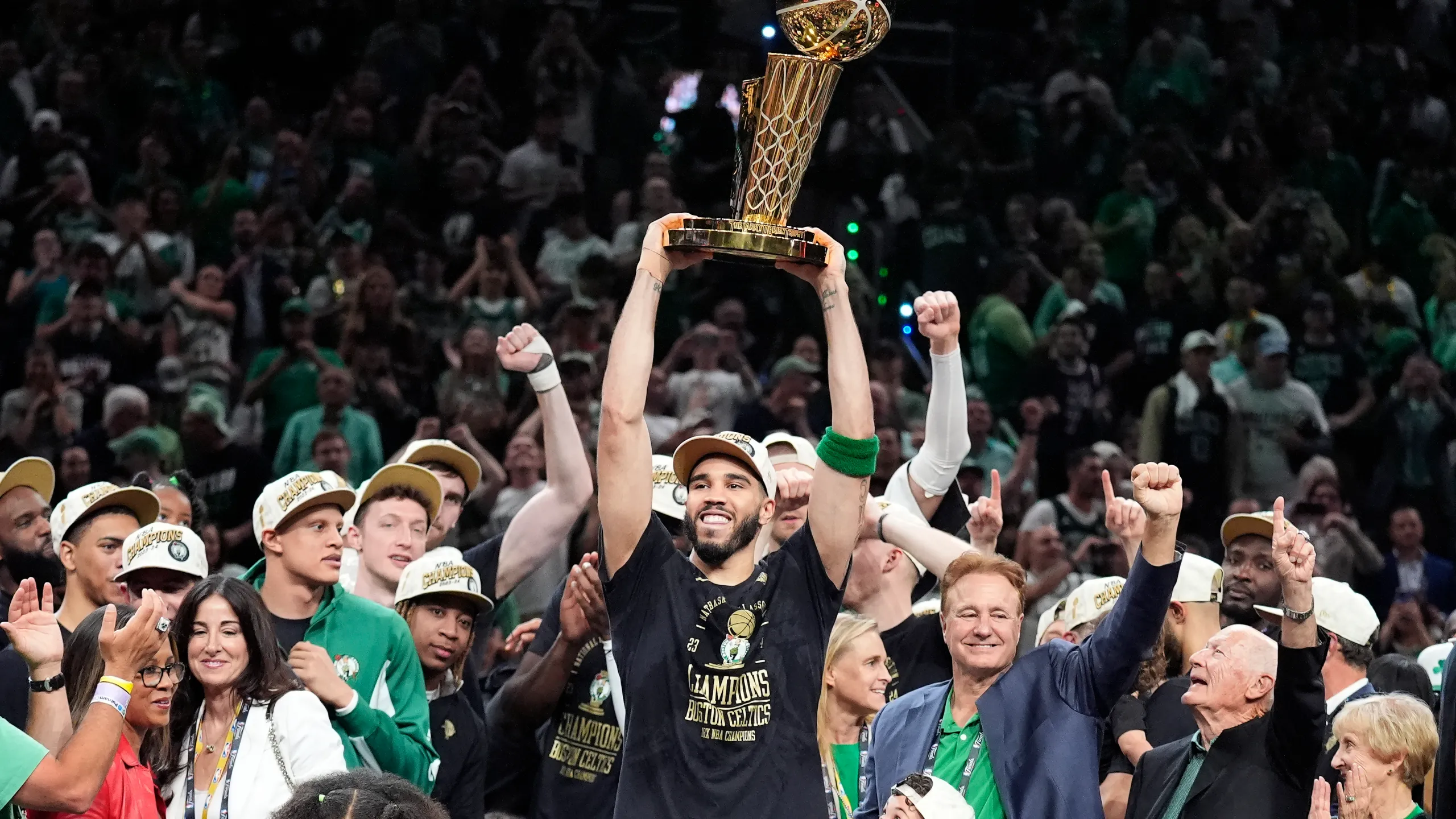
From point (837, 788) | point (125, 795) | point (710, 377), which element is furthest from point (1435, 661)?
point (710, 377)

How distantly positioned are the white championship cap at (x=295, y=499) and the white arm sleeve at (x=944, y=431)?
1902mm

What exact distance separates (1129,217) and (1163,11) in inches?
114

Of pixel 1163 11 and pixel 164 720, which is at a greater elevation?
pixel 1163 11

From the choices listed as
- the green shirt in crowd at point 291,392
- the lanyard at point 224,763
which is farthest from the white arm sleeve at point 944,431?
the green shirt in crowd at point 291,392

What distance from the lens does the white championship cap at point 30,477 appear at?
6977 millimetres

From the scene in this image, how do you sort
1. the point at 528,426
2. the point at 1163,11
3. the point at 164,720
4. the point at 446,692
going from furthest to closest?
the point at 1163,11, the point at 528,426, the point at 446,692, the point at 164,720

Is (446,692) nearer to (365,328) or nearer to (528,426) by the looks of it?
(528,426)

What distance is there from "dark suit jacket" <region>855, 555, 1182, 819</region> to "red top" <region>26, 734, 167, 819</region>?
1854 mm

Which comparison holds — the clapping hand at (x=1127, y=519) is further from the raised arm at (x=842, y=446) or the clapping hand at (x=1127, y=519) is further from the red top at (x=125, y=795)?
the red top at (x=125, y=795)

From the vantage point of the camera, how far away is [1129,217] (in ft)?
43.4

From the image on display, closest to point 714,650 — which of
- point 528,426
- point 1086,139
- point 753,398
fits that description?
point 528,426

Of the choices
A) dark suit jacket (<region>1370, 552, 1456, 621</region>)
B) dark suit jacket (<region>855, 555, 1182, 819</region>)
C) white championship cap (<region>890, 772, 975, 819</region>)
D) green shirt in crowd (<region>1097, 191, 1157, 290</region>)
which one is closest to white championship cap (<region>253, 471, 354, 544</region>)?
dark suit jacket (<region>855, 555, 1182, 819</region>)

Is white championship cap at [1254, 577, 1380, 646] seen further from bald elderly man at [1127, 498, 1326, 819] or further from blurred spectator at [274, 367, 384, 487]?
blurred spectator at [274, 367, 384, 487]

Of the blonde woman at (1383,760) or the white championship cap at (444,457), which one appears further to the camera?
the white championship cap at (444,457)
